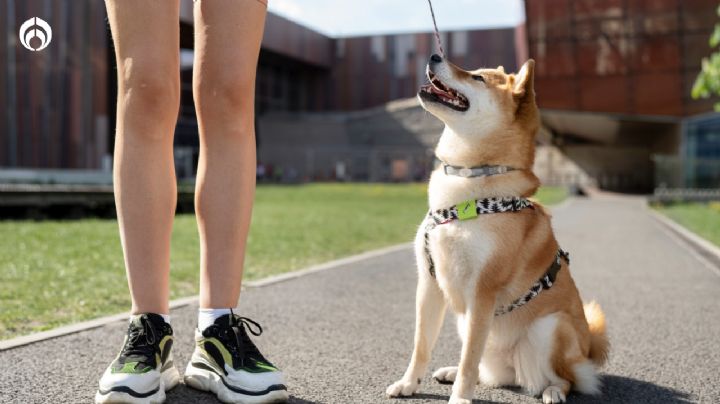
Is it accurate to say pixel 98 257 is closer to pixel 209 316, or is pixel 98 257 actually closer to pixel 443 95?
pixel 209 316

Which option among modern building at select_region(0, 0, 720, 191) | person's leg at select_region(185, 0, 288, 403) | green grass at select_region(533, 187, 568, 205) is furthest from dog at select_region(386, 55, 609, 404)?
modern building at select_region(0, 0, 720, 191)

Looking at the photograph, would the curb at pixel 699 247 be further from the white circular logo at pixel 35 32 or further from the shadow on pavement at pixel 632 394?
the white circular logo at pixel 35 32

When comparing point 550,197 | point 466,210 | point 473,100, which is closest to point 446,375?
point 466,210

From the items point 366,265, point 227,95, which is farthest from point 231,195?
point 366,265

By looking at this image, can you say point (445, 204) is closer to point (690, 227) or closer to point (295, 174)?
point (690, 227)

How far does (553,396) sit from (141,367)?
59.4 inches

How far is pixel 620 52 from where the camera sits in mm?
32062

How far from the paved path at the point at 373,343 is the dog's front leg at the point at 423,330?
0.06m

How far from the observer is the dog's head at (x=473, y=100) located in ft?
8.74

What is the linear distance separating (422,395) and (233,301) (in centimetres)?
83

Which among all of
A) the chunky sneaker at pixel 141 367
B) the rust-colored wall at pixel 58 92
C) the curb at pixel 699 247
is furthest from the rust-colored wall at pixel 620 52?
the chunky sneaker at pixel 141 367

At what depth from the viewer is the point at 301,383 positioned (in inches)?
113

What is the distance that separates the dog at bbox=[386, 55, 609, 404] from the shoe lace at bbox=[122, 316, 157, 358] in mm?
928

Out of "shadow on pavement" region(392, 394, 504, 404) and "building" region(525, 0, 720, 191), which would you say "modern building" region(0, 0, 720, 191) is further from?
"shadow on pavement" region(392, 394, 504, 404)
